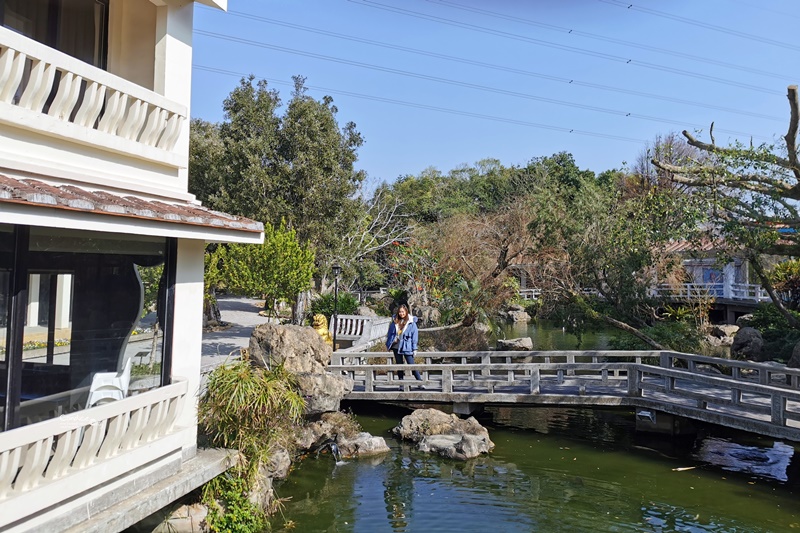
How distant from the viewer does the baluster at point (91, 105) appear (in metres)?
6.05

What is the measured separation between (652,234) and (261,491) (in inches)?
414

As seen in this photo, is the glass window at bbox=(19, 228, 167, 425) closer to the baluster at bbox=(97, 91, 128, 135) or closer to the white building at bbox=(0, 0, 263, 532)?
the white building at bbox=(0, 0, 263, 532)

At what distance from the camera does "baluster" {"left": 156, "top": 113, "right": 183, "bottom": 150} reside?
719 cm

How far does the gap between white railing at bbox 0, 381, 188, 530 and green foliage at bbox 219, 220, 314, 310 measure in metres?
8.64

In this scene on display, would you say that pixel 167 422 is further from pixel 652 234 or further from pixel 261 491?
pixel 652 234

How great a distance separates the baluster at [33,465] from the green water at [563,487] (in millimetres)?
3650

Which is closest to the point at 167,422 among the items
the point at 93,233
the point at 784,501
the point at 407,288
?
the point at 93,233

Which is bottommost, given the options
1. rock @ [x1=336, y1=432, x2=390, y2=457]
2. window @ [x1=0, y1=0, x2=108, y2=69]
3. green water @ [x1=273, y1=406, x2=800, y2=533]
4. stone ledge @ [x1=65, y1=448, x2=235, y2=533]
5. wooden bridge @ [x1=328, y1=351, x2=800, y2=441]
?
green water @ [x1=273, y1=406, x2=800, y2=533]

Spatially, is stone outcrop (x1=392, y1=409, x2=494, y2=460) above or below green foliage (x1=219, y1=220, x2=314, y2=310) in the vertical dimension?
below

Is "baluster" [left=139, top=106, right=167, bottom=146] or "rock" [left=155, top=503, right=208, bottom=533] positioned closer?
"baluster" [left=139, top=106, right=167, bottom=146]

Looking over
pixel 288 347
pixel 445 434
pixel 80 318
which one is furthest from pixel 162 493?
pixel 445 434

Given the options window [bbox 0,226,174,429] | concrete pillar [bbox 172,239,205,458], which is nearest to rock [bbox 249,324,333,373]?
concrete pillar [bbox 172,239,205,458]

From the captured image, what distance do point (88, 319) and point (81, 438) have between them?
41.5 inches

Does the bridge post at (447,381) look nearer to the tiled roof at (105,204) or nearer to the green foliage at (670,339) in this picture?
the tiled roof at (105,204)
